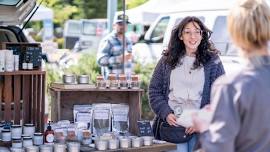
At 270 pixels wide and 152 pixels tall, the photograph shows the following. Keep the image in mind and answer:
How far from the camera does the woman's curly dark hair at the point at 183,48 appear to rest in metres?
3.66

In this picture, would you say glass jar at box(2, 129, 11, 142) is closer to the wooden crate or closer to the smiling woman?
the wooden crate

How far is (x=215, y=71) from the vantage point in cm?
365

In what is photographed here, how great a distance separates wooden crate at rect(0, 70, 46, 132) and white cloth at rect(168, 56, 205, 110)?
85 centimetres

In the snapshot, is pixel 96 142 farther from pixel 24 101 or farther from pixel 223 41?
pixel 223 41

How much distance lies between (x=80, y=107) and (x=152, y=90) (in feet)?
1.79

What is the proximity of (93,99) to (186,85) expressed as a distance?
776mm

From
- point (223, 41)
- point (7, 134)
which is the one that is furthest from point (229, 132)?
point (223, 41)

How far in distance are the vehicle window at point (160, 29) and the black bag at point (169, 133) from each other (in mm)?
7489

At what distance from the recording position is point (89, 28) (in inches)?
821

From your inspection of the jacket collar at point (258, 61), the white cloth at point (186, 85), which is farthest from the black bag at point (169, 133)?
the jacket collar at point (258, 61)

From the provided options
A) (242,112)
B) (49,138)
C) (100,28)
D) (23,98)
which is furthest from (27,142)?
(100,28)

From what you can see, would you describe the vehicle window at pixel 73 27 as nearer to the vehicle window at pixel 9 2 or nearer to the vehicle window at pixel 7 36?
the vehicle window at pixel 7 36

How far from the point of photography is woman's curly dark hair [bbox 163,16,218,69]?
A: 144 inches

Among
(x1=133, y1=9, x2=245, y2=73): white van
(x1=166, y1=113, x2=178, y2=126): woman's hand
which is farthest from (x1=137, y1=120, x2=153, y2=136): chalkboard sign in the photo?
(x1=133, y1=9, x2=245, y2=73): white van
